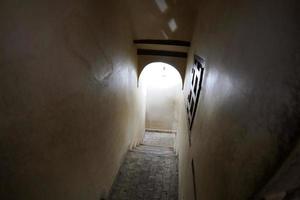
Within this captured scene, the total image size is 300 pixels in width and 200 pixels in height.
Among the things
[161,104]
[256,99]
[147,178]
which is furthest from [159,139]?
[256,99]

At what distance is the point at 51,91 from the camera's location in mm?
1027

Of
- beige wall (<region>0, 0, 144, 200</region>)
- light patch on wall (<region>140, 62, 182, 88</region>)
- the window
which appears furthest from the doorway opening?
beige wall (<region>0, 0, 144, 200</region>)

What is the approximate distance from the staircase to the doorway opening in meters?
2.94

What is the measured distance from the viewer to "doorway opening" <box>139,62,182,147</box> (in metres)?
6.71

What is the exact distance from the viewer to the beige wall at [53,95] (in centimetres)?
76

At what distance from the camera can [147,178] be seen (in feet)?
9.99

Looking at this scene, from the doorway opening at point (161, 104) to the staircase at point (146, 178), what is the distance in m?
2.94

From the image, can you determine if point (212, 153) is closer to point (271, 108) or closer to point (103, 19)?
point (271, 108)

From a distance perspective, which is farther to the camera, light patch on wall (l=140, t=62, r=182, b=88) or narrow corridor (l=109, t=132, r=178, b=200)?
light patch on wall (l=140, t=62, r=182, b=88)

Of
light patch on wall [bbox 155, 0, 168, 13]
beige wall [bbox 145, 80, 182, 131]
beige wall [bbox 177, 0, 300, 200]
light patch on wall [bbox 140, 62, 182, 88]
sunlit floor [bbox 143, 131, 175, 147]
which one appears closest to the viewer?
beige wall [bbox 177, 0, 300, 200]

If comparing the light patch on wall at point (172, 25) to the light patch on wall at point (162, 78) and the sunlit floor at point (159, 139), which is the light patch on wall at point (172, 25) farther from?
the sunlit floor at point (159, 139)

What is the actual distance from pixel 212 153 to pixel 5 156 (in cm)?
96

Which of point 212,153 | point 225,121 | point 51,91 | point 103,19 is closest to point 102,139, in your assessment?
point 51,91

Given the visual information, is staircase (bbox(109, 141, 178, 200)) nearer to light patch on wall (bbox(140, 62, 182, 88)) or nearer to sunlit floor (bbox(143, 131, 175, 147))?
sunlit floor (bbox(143, 131, 175, 147))
